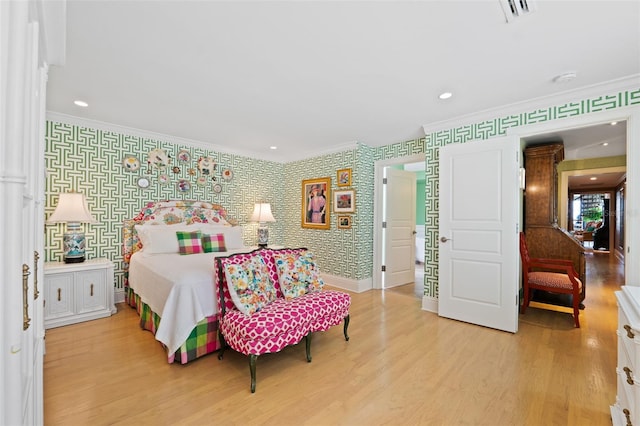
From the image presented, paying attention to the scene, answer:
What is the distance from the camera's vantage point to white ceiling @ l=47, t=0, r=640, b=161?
1625 mm

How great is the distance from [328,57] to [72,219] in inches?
127

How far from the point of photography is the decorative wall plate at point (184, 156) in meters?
4.20

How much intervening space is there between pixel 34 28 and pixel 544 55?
2.87 metres

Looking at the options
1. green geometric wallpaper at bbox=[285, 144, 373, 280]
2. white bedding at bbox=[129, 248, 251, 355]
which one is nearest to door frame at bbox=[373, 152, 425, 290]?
green geometric wallpaper at bbox=[285, 144, 373, 280]

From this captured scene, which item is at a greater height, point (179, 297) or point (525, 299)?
point (179, 297)

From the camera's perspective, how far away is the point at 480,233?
121 inches

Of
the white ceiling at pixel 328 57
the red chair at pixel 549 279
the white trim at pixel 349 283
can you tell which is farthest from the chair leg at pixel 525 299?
the white ceiling at pixel 328 57

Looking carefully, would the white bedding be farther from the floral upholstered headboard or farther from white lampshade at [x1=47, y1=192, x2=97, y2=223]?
the floral upholstered headboard

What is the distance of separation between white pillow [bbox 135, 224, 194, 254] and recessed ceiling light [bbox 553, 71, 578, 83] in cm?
433

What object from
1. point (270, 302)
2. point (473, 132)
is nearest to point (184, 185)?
point (270, 302)

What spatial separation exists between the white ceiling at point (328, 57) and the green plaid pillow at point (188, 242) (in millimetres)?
1463

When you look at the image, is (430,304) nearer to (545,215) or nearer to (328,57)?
(545,215)

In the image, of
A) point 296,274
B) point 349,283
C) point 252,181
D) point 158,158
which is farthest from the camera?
point 252,181

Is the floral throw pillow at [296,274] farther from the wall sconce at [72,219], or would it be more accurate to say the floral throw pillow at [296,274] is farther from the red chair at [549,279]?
the red chair at [549,279]
